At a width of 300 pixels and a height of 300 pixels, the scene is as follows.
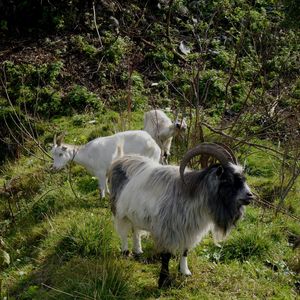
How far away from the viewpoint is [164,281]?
5.80 m

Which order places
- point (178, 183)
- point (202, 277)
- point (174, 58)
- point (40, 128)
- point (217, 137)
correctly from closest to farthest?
point (178, 183), point (202, 277), point (217, 137), point (40, 128), point (174, 58)

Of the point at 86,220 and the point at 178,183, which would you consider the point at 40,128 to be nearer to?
the point at 86,220

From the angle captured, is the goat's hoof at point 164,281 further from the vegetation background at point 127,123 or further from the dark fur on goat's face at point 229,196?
the dark fur on goat's face at point 229,196

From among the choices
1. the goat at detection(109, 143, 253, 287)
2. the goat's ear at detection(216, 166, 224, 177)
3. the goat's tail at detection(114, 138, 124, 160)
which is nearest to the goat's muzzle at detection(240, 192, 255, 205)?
the goat at detection(109, 143, 253, 287)

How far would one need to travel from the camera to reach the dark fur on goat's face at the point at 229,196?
522 centimetres

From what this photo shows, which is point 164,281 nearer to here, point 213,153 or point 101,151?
point 213,153

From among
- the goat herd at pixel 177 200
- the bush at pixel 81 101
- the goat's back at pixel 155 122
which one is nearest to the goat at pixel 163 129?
the goat's back at pixel 155 122

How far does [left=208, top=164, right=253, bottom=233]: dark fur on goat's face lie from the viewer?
205 inches

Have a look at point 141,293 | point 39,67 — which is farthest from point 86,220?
point 39,67

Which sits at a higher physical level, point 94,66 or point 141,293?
point 141,293

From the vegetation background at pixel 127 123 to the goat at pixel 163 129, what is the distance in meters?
0.25

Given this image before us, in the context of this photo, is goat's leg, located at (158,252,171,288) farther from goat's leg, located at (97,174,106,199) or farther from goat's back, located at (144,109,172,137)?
goat's back, located at (144,109,172,137)

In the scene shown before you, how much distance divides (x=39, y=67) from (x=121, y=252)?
7.38m

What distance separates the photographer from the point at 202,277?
6.04 meters
